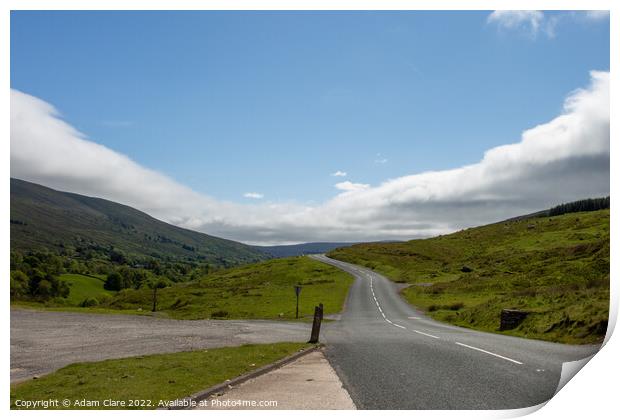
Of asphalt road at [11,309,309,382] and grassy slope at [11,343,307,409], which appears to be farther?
asphalt road at [11,309,309,382]

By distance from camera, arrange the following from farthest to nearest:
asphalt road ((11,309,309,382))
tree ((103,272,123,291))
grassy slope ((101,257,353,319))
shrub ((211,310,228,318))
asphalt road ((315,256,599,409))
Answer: tree ((103,272,123,291)), grassy slope ((101,257,353,319)), shrub ((211,310,228,318)), asphalt road ((11,309,309,382)), asphalt road ((315,256,599,409))

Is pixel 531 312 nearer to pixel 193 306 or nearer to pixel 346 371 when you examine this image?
pixel 346 371

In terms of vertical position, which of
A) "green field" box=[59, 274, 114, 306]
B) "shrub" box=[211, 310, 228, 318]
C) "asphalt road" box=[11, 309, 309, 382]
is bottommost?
"green field" box=[59, 274, 114, 306]

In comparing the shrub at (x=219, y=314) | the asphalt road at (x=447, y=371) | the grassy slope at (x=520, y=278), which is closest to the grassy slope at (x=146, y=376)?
the asphalt road at (x=447, y=371)

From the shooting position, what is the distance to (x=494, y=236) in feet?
522

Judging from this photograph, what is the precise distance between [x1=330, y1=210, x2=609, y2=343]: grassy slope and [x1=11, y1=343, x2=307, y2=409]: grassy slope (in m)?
16.8

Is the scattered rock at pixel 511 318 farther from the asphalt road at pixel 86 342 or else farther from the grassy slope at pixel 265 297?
the grassy slope at pixel 265 297

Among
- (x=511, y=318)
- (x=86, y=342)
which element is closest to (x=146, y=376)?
(x=86, y=342)

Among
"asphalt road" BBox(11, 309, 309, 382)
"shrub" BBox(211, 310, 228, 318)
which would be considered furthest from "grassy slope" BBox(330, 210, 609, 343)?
"shrub" BBox(211, 310, 228, 318)

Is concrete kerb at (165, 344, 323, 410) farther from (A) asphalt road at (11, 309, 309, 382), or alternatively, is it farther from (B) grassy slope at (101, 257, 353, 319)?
(B) grassy slope at (101, 257, 353, 319)

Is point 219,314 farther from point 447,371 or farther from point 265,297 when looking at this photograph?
point 447,371

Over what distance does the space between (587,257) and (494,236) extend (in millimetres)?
95172

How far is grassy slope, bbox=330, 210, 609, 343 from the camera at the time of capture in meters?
26.6

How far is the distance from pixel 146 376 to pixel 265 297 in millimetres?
58697
